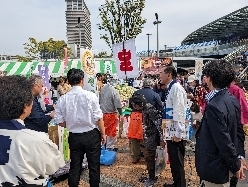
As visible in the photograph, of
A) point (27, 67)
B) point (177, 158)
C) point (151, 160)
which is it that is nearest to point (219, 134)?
point (177, 158)

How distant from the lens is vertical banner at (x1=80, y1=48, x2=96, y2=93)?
20.2 ft

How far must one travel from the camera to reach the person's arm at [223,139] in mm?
2424

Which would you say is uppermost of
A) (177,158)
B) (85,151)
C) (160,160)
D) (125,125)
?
(85,151)

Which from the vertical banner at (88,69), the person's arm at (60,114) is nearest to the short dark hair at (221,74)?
the person's arm at (60,114)

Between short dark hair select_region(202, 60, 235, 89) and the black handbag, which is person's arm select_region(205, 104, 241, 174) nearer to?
short dark hair select_region(202, 60, 235, 89)

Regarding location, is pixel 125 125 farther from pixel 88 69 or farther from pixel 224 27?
pixel 224 27

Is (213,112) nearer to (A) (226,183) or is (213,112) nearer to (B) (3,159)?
(A) (226,183)

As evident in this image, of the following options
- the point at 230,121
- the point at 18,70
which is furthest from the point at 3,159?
the point at 18,70

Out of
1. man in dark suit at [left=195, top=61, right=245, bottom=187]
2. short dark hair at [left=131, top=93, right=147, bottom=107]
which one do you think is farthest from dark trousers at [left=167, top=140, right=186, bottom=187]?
man in dark suit at [left=195, top=61, right=245, bottom=187]

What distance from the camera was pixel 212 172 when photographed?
99.0 inches

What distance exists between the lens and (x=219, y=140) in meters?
2.45

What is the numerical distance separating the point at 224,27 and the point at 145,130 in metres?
50.3

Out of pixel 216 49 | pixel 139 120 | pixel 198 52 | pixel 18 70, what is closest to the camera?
pixel 139 120

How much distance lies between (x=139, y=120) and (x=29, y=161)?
13.2 feet
